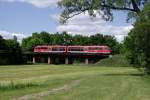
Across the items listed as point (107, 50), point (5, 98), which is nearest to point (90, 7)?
point (5, 98)

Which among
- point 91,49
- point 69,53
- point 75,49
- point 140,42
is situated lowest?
point 140,42

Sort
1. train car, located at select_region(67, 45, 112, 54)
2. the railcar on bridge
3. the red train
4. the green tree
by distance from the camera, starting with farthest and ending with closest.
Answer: the railcar on bridge
the red train
train car, located at select_region(67, 45, 112, 54)
the green tree

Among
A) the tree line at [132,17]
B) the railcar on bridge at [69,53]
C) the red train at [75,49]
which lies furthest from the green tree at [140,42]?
the railcar on bridge at [69,53]

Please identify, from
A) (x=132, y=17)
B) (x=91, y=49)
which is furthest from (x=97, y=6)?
(x=91, y=49)

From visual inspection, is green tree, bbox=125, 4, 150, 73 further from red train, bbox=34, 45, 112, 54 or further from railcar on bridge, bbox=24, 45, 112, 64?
railcar on bridge, bbox=24, 45, 112, 64

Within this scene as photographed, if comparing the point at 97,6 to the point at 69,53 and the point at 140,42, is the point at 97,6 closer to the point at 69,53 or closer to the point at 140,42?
the point at 140,42

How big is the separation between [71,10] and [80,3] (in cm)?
140

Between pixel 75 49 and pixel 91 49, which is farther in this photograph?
pixel 75 49

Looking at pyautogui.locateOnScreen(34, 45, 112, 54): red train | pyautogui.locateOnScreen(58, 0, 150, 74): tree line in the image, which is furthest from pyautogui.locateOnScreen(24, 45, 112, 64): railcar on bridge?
pyautogui.locateOnScreen(58, 0, 150, 74): tree line

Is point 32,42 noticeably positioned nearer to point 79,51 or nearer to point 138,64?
point 79,51

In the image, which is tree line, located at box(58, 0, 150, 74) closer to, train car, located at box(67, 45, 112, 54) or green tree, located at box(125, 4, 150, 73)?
green tree, located at box(125, 4, 150, 73)

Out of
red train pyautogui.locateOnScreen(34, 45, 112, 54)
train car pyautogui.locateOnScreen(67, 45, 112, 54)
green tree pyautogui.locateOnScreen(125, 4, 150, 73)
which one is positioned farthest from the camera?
red train pyautogui.locateOnScreen(34, 45, 112, 54)

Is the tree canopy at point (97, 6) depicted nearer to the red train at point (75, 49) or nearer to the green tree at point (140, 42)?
the green tree at point (140, 42)

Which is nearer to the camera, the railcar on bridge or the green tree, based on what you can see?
the green tree
